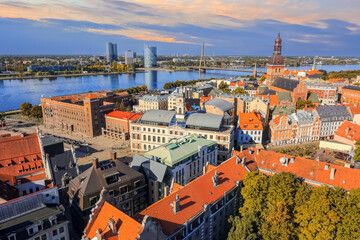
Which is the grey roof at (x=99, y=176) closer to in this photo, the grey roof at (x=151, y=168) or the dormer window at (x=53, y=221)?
the grey roof at (x=151, y=168)

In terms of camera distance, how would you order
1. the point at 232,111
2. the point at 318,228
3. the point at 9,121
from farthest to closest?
the point at 9,121 < the point at 232,111 < the point at 318,228

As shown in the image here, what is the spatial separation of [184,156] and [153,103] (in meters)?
81.8

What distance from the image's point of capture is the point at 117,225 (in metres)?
29.9

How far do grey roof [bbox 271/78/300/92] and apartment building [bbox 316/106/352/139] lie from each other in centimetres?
3813

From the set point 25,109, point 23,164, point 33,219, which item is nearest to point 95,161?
point 33,219

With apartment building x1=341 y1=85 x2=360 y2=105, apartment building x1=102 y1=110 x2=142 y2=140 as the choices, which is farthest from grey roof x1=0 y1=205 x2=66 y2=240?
apartment building x1=341 y1=85 x2=360 y2=105

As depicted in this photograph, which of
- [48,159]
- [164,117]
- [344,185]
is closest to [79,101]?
[164,117]

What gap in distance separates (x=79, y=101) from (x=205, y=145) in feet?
259

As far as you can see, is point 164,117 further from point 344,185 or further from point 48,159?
point 344,185

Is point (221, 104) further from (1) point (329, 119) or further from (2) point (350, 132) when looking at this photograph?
(2) point (350, 132)

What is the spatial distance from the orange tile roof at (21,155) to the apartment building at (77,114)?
125ft

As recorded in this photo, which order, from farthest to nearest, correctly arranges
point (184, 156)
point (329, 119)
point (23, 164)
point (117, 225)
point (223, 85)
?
point (223, 85)
point (329, 119)
point (23, 164)
point (184, 156)
point (117, 225)

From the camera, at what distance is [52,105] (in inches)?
4407

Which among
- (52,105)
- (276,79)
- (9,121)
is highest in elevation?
(276,79)
